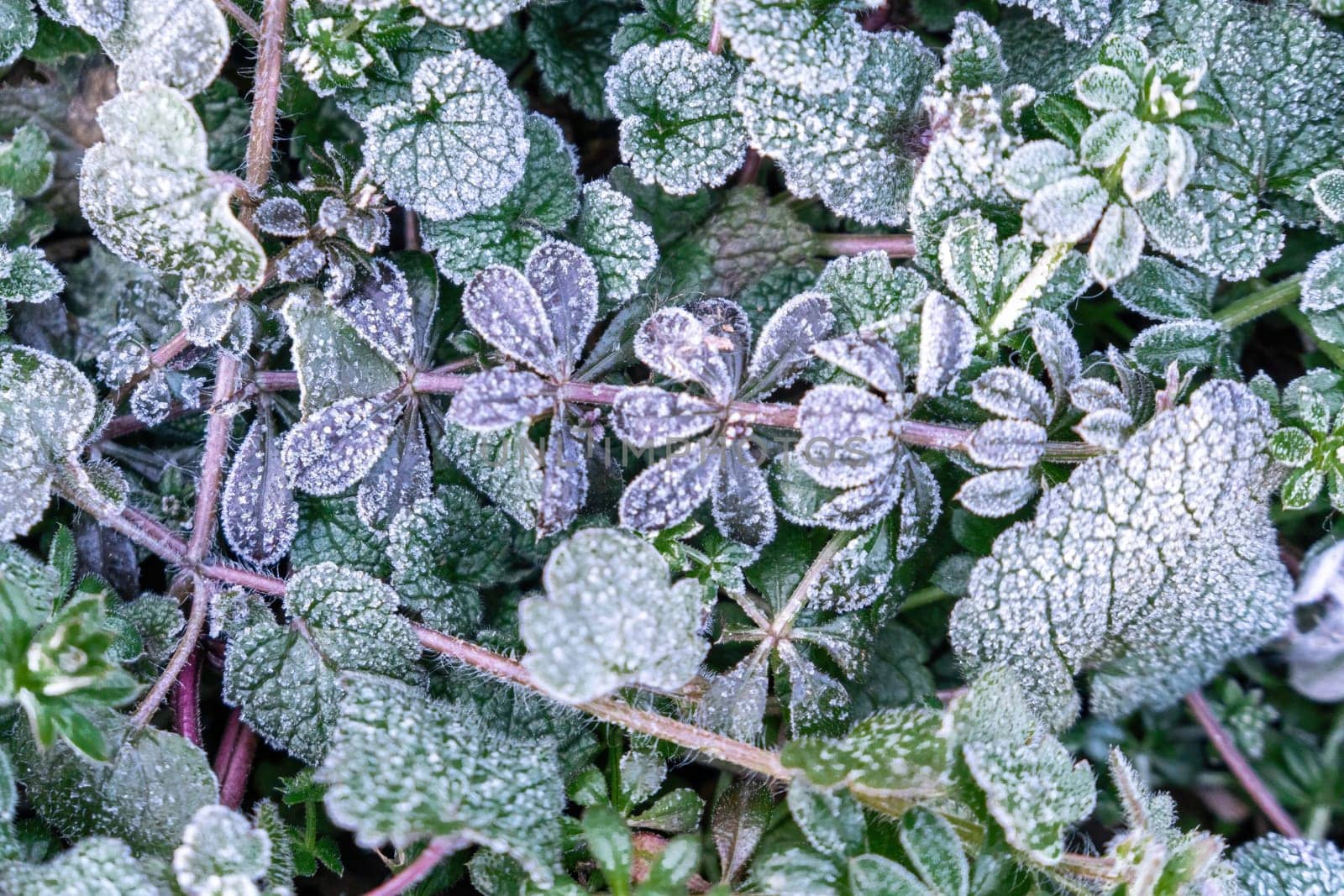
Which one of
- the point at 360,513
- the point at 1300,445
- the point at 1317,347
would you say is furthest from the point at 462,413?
the point at 1317,347

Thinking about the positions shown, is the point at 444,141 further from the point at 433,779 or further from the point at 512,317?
the point at 433,779

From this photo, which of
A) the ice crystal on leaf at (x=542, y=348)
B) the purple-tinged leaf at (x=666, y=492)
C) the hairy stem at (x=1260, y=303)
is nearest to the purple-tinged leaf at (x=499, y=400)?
the ice crystal on leaf at (x=542, y=348)

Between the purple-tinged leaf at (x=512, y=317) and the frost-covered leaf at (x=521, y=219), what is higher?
the frost-covered leaf at (x=521, y=219)

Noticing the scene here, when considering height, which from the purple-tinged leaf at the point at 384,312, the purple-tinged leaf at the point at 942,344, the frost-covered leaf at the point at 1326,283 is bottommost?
the purple-tinged leaf at the point at 384,312

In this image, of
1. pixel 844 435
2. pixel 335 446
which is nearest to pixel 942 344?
pixel 844 435

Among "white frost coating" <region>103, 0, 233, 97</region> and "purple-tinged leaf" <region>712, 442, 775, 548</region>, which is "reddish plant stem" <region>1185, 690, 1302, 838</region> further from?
"white frost coating" <region>103, 0, 233, 97</region>

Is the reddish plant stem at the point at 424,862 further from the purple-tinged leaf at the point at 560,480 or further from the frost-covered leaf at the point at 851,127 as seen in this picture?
the frost-covered leaf at the point at 851,127

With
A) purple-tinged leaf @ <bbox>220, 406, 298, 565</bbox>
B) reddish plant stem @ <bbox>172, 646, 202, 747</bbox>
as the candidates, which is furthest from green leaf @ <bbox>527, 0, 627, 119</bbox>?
reddish plant stem @ <bbox>172, 646, 202, 747</bbox>
